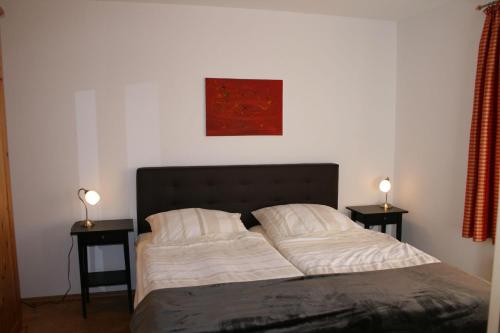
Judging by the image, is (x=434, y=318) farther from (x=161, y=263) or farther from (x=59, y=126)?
(x=59, y=126)

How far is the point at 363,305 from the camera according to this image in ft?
5.94

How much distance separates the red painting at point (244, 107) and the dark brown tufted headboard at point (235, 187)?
13.5 inches

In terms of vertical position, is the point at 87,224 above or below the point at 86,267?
above

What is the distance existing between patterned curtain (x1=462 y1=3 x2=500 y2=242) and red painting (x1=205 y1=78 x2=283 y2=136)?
61.6 inches

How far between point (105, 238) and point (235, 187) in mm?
1138

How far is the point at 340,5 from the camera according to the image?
3.27 m

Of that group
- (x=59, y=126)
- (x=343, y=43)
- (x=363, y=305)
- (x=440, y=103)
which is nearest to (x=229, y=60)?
(x=343, y=43)

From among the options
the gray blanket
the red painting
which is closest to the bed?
the gray blanket

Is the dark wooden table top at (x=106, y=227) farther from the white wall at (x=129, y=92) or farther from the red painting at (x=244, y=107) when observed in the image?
the red painting at (x=244, y=107)

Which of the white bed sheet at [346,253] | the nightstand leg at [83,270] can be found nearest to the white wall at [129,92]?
the nightstand leg at [83,270]

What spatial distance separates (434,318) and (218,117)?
7.45 ft

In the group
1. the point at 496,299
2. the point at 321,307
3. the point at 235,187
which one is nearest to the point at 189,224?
the point at 235,187

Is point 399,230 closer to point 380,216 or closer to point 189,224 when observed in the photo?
point 380,216

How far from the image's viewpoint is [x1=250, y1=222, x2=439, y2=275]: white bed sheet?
7.88 ft
